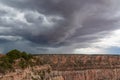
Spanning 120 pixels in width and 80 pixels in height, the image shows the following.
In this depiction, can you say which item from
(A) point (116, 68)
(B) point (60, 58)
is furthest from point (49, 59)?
(A) point (116, 68)

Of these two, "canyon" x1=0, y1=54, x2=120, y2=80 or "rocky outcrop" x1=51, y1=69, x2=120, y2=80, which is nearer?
"canyon" x1=0, y1=54, x2=120, y2=80

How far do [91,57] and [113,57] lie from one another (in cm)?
1230

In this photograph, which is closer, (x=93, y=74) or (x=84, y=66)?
(x=84, y=66)

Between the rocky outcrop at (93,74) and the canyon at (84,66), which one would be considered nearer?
the canyon at (84,66)

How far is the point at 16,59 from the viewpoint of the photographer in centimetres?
6172

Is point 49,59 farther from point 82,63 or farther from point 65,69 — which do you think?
point 82,63

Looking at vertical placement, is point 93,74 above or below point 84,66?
below

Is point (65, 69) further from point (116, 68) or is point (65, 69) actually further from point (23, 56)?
point (23, 56)

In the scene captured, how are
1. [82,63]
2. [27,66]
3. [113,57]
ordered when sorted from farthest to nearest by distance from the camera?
[113,57], [82,63], [27,66]

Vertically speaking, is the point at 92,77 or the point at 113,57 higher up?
the point at 113,57

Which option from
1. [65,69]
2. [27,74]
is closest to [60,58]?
[65,69]

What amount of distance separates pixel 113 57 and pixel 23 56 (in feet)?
241

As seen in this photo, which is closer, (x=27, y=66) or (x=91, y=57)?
(x=27, y=66)

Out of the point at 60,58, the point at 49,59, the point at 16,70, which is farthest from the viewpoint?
the point at 60,58
